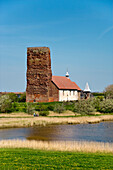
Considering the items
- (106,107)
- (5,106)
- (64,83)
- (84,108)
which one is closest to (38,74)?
(64,83)

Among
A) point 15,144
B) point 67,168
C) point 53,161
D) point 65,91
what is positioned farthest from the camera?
point 65,91

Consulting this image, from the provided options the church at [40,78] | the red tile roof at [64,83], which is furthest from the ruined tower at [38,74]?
the red tile roof at [64,83]

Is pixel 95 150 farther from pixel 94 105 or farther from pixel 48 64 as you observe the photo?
pixel 48 64

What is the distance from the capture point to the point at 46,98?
58.4 metres

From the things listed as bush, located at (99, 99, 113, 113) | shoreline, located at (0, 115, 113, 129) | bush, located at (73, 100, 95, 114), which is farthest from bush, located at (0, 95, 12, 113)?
bush, located at (99, 99, 113, 113)

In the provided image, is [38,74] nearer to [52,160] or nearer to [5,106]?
[5,106]

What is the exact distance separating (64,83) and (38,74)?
9.63m

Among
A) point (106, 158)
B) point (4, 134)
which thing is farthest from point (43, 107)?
point (106, 158)

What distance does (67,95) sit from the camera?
65.2 meters

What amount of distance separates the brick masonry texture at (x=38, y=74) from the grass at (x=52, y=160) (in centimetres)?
4179

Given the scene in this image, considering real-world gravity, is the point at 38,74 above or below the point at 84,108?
above

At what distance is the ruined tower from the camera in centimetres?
5831

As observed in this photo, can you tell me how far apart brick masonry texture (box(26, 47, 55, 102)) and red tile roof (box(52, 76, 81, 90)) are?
3.01 m

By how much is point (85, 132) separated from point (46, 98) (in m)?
29.3
